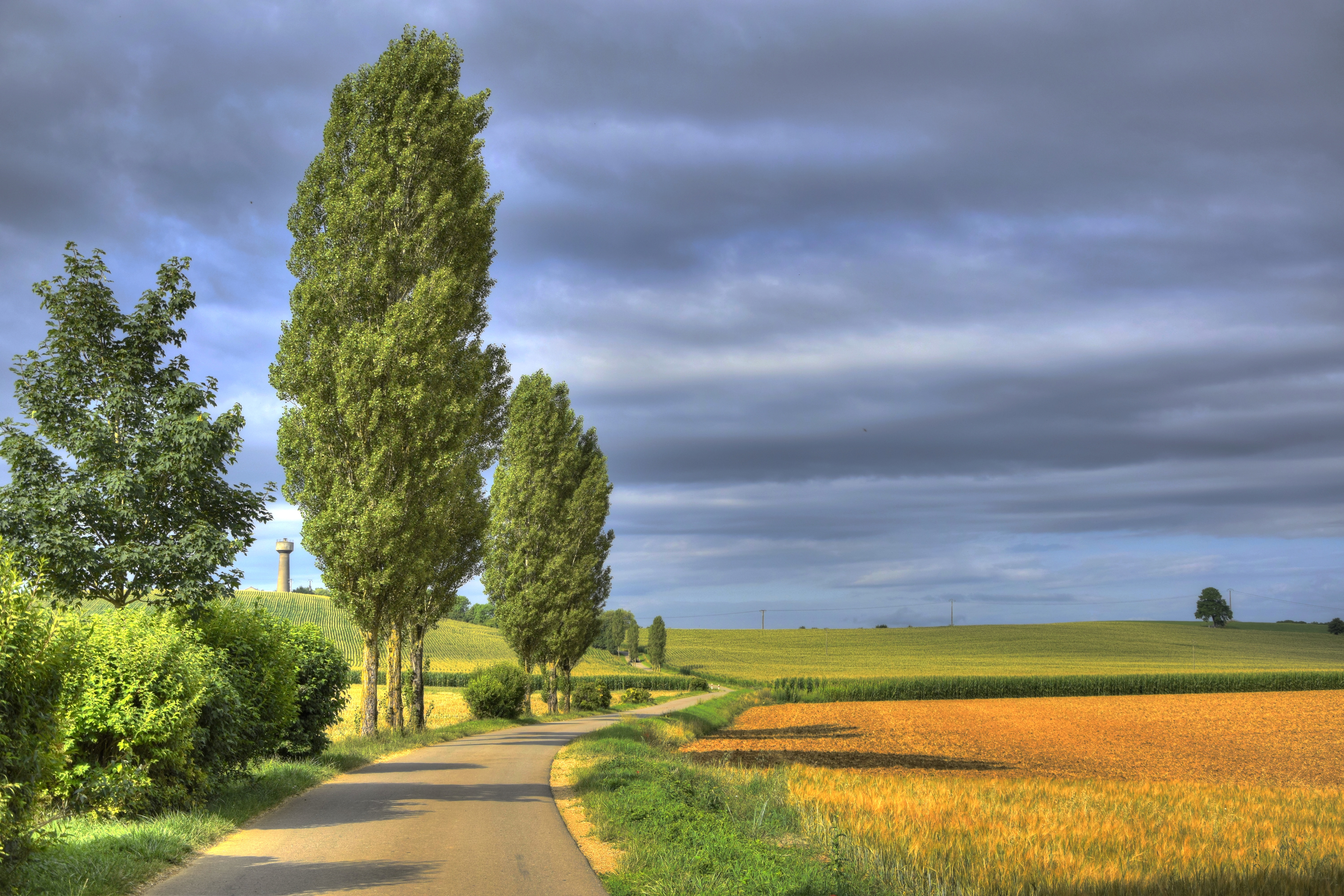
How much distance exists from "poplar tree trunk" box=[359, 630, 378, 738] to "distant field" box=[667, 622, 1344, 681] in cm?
6471

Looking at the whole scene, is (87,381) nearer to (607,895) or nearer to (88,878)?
(88,878)

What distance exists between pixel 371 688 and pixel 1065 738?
32.7m

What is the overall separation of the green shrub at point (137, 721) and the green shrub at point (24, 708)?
9.91 ft

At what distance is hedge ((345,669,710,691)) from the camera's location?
88.6 meters

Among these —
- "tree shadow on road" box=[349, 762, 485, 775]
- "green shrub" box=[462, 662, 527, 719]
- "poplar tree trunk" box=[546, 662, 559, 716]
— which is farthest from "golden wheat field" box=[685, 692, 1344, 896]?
"poplar tree trunk" box=[546, 662, 559, 716]

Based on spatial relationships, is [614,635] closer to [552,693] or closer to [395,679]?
[552,693]

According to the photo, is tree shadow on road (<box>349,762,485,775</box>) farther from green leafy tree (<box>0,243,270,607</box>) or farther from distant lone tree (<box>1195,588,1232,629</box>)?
distant lone tree (<box>1195,588,1232,629</box>)

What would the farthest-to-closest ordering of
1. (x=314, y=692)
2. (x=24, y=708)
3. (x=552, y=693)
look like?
(x=552, y=693) < (x=314, y=692) < (x=24, y=708)

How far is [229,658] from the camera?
49.9 ft

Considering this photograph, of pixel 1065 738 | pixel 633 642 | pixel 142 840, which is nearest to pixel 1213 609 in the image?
pixel 633 642

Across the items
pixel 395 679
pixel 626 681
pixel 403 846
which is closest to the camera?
pixel 403 846

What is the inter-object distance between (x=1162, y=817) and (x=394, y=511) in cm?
1908

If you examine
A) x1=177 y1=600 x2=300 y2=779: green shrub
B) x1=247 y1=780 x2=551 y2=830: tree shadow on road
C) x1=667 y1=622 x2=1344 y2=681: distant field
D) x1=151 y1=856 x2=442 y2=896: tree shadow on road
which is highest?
x1=177 y1=600 x2=300 y2=779: green shrub

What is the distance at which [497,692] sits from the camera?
39719mm
